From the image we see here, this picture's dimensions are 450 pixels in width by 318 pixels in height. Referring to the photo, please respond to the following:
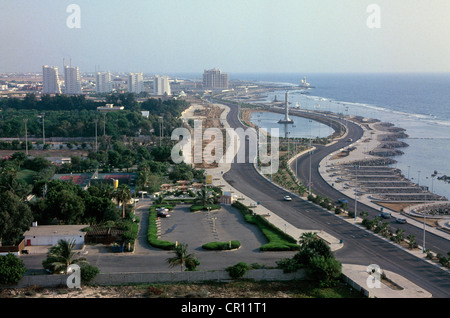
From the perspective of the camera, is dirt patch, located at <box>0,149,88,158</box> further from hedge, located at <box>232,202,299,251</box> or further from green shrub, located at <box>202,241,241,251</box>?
green shrub, located at <box>202,241,241,251</box>

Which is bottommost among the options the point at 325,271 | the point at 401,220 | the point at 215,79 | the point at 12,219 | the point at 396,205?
the point at 396,205

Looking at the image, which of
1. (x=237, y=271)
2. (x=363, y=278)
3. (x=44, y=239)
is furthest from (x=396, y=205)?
(x=44, y=239)

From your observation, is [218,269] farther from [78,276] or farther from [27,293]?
[27,293]

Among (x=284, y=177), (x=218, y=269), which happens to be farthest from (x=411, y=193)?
(x=218, y=269)

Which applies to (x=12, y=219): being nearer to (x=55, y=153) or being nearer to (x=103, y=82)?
(x=55, y=153)

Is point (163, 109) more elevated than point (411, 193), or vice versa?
point (163, 109)
